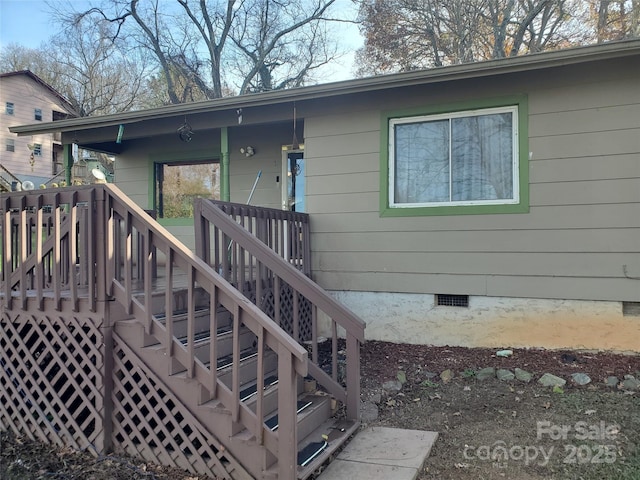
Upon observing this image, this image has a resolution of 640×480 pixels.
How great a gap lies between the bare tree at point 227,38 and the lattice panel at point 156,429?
17486 millimetres

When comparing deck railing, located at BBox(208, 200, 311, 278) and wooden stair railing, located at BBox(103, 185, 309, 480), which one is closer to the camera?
wooden stair railing, located at BBox(103, 185, 309, 480)

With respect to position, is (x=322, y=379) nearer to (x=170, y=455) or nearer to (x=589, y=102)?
(x=170, y=455)

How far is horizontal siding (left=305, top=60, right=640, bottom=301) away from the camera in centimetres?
462

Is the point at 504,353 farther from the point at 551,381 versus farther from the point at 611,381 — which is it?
the point at 611,381

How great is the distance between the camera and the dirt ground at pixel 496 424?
9.39ft

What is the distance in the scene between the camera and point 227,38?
1966cm

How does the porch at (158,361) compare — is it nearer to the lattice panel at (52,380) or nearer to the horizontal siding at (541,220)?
the lattice panel at (52,380)

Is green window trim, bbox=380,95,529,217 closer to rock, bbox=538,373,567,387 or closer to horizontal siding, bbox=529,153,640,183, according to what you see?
horizontal siding, bbox=529,153,640,183

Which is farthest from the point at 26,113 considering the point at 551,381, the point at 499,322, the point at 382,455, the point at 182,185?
the point at 551,381

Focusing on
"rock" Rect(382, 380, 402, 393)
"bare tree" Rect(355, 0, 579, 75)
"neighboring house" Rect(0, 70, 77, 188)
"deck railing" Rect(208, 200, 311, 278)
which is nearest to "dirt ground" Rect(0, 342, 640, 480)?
"rock" Rect(382, 380, 402, 393)

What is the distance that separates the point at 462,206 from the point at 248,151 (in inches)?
151

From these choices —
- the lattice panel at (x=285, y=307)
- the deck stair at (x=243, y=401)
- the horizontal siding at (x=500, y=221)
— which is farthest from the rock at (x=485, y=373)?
the lattice panel at (x=285, y=307)

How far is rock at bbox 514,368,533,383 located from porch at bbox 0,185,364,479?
1711 mm

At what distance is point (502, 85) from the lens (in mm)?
5051
